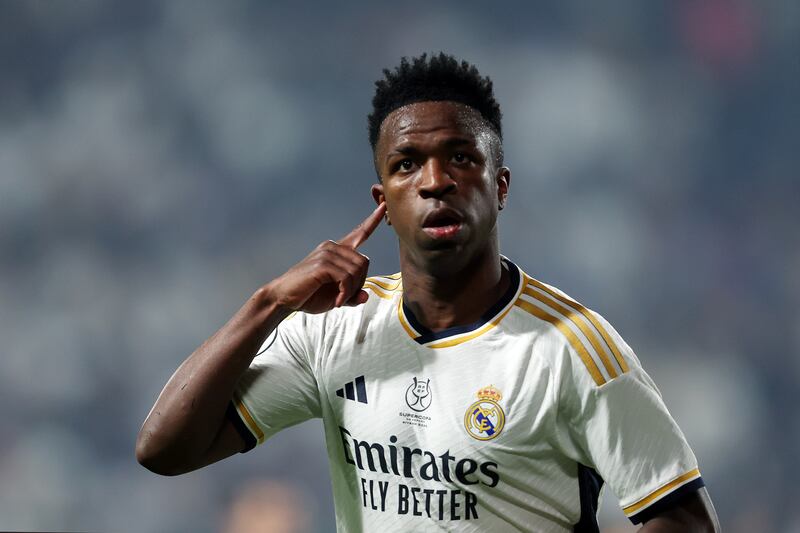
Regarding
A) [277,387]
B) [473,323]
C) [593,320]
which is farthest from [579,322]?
[277,387]

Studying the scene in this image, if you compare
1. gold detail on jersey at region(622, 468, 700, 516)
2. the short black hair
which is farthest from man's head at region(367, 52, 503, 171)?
gold detail on jersey at region(622, 468, 700, 516)

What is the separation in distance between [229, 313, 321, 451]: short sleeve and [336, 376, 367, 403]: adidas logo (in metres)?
0.10

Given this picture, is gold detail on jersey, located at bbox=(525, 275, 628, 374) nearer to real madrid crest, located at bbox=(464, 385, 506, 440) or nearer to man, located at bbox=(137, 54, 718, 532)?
man, located at bbox=(137, 54, 718, 532)

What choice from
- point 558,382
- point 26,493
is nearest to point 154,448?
point 558,382

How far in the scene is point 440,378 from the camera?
2.06m

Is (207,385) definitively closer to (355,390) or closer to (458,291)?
(355,390)

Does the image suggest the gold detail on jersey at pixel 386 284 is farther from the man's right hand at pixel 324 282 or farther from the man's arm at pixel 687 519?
the man's arm at pixel 687 519

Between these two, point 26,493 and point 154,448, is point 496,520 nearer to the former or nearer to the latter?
point 154,448

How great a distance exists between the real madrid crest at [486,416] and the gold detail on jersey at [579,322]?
208mm

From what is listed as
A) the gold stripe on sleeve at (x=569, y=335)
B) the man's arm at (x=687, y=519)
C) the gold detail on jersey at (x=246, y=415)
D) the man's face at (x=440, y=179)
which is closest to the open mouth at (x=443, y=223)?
the man's face at (x=440, y=179)

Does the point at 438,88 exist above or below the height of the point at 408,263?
above

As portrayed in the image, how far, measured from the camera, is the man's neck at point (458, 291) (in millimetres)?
2115

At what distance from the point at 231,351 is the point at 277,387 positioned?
0.57 ft

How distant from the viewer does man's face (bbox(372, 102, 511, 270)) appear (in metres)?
2.01
